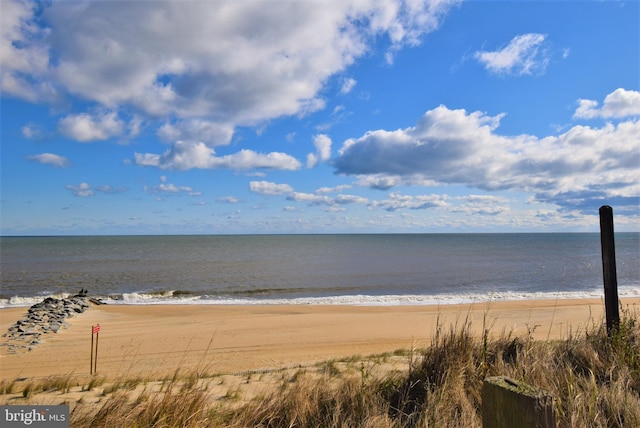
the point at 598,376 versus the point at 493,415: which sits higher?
the point at 493,415

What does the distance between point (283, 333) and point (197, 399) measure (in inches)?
412

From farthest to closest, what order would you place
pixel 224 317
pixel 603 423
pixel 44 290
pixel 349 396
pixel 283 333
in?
pixel 44 290
pixel 224 317
pixel 283 333
pixel 349 396
pixel 603 423

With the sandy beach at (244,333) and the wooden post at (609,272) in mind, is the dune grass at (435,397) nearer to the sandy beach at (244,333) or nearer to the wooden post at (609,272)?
the wooden post at (609,272)

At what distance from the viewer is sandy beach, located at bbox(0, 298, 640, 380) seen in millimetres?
10609

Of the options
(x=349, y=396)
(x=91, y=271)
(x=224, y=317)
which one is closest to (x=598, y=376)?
(x=349, y=396)

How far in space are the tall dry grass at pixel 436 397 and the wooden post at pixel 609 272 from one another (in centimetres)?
39

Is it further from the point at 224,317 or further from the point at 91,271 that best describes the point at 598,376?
the point at 91,271

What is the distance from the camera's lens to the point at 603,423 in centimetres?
377

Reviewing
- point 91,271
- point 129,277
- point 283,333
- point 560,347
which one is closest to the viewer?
point 560,347
